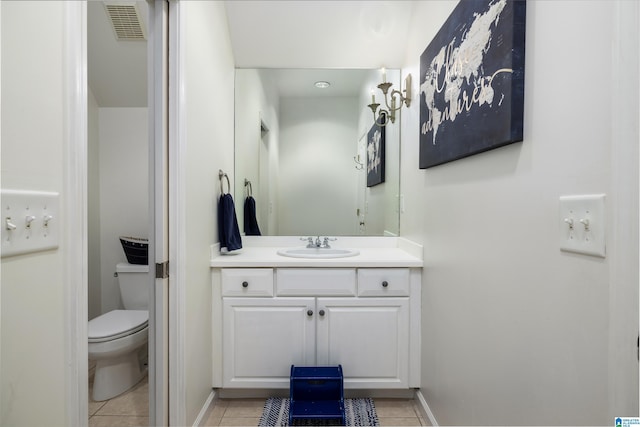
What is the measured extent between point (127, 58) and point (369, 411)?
8.90 feet

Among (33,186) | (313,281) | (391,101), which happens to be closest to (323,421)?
(313,281)

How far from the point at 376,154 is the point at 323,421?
66.4 inches

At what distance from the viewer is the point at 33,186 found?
1.92 ft

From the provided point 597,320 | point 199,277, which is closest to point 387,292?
point 199,277

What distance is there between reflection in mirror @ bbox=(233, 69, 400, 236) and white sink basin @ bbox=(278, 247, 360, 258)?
186 mm

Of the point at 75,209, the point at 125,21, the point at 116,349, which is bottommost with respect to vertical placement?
the point at 116,349

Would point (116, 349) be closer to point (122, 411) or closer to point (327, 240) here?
point (122, 411)

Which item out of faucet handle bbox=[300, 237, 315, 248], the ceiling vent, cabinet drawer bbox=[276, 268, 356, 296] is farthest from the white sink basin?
the ceiling vent

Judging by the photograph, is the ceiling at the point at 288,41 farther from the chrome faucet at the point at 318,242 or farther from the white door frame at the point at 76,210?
the white door frame at the point at 76,210

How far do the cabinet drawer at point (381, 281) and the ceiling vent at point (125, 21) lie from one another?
79.5 inches

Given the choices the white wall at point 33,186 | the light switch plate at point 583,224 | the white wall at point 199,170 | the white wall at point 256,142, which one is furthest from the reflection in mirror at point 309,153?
the white wall at point 33,186

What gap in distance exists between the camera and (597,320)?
0.66m

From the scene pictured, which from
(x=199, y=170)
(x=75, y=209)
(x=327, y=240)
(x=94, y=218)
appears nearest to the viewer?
(x=75, y=209)

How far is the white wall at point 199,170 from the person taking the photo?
1.37 meters
